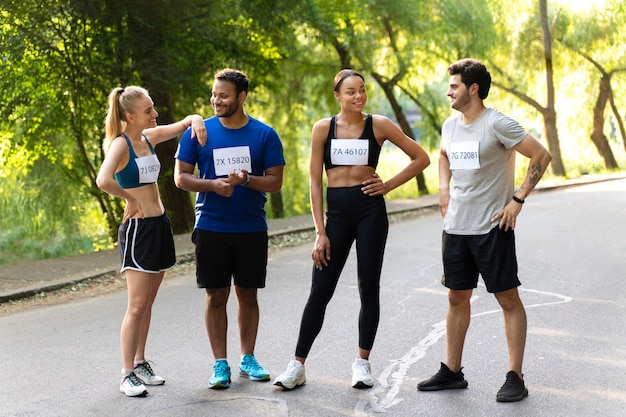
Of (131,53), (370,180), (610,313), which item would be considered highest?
(131,53)

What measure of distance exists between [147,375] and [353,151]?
1.97 meters

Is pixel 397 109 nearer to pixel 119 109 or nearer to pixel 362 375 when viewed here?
pixel 119 109

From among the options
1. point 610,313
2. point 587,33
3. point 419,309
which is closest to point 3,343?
point 419,309

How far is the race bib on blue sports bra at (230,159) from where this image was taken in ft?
19.5

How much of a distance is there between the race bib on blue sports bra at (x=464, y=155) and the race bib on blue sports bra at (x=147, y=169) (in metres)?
1.86

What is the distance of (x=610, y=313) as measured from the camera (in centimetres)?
826

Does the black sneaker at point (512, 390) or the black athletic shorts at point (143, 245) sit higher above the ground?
the black athletic shorts at point (143, 245)

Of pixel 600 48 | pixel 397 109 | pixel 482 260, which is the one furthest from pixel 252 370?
pixel 600 48

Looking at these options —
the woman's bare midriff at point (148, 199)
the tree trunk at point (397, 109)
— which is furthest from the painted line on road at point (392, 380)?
the tree trunk at point (397, 109)

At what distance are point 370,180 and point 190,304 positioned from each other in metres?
4.04

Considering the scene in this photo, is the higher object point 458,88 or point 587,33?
point 587,33

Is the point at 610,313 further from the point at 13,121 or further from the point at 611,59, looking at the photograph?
the point at 611,59

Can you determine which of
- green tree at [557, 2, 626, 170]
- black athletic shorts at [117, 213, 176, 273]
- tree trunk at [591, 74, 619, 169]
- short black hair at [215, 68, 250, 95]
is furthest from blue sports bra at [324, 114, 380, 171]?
tree trunk at [591, 74, 619, 169]

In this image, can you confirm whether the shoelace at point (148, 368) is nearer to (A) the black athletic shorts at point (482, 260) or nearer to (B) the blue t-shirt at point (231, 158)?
(B) the blue t-shirt at point (231, 158)
